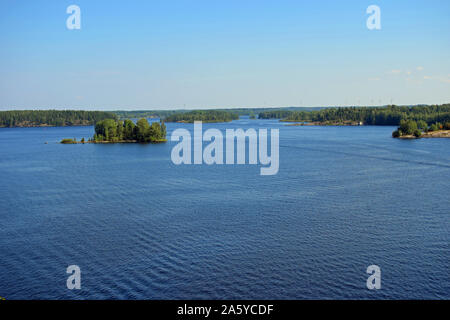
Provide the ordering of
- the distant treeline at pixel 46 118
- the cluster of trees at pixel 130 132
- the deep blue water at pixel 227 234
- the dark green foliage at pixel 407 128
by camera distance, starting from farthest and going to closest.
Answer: the distant treeline at pixel 46 118 → the dark green foliage at pixel 407 128 → the cluster of trees at pixel 130 132 → the deep blue water at pixel 227 234

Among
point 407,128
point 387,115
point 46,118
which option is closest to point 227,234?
point 407,128

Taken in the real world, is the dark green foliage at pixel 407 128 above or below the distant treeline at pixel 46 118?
below

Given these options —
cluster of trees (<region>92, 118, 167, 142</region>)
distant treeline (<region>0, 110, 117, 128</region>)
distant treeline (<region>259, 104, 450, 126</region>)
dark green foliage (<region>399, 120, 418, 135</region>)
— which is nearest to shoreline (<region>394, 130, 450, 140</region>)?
dark green foliage (<region>399, 120, 418, 135</region>)

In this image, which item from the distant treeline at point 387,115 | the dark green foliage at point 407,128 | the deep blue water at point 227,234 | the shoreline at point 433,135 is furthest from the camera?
the distant treeline at point 387,115

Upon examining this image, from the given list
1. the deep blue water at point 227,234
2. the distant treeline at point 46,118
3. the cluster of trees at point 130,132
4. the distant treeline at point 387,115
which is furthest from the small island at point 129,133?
the distant treeline at point 46,118

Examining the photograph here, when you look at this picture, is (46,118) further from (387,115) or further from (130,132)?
(387,115)

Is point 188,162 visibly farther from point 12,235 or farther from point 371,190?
A: point 12,235

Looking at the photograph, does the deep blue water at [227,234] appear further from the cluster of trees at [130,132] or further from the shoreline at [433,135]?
the shoreline at [433,135]
